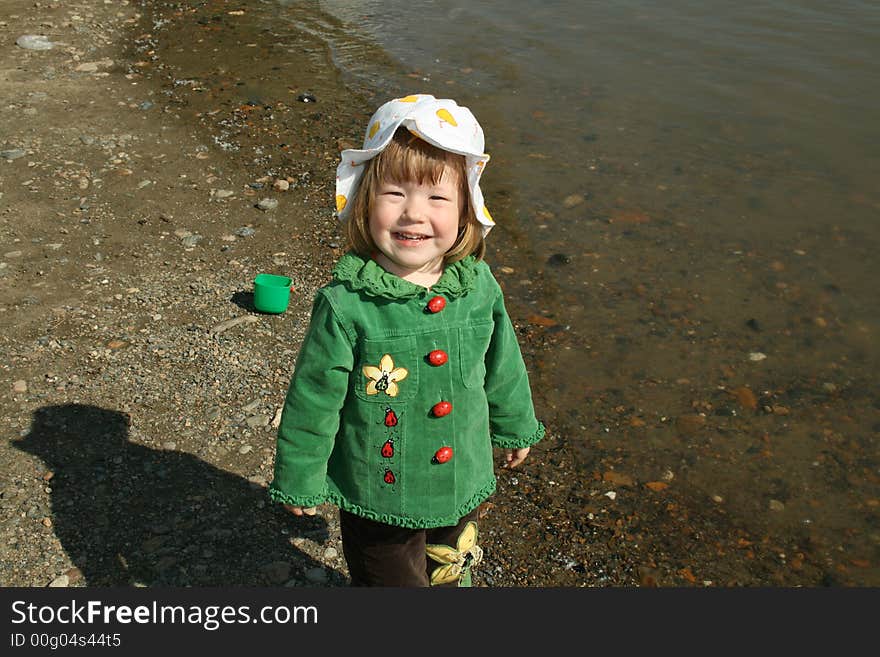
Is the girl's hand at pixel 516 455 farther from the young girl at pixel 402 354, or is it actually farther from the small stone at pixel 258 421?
the small stone at pixel 258 421

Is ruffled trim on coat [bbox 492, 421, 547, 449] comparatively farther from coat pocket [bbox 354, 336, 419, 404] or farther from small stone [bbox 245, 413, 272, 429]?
small stone [bbox 245, 413, 272, 429]

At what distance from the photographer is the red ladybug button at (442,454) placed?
3051 millimetres

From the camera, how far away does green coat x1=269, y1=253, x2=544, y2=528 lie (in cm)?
291

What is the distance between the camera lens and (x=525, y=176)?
8.03m

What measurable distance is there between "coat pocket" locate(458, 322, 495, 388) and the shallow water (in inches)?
68.1

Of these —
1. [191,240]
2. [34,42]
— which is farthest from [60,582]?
[34,42]

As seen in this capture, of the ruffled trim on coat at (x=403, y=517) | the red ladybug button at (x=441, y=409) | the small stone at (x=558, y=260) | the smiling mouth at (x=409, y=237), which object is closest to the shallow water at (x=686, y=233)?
the small stone at (x=558, y=260)

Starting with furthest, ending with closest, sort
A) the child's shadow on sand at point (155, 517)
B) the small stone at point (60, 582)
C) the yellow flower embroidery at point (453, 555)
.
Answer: the child's shadow on sand at point (155, 517)
the small stone at point (60, 582)
the yellow flower embroidery at point (453, 555)

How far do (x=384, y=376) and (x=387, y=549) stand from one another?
63 cm

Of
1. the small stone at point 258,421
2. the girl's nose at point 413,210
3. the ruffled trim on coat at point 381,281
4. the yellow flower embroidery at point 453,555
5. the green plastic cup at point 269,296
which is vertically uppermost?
the girl's nose at point 413,210

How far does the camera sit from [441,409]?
2994 mm

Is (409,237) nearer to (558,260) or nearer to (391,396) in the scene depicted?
(391,396)

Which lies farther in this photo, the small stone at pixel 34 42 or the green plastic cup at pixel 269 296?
the small stone at pixel 34 42

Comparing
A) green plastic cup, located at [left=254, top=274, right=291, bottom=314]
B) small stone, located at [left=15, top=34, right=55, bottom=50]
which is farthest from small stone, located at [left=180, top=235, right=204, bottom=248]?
small stone, located at [left=15, top=34, right=55, bottom=50]
